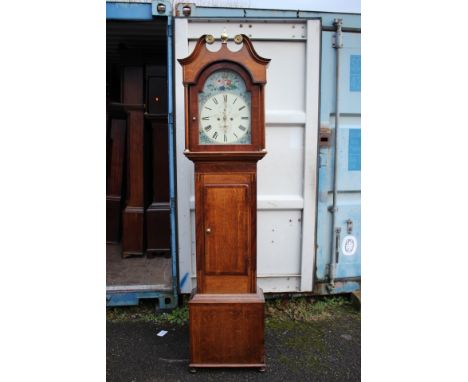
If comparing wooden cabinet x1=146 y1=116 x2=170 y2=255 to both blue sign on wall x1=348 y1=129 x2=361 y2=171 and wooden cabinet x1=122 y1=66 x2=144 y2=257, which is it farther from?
blue sign on wall x1=348 y1=129 x2=361 y2=171

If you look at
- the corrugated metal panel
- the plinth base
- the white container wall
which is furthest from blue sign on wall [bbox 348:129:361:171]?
the plinth base

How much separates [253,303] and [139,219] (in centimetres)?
188

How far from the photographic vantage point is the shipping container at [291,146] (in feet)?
8.44

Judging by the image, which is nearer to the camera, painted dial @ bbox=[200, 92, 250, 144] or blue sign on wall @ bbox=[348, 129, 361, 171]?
painted dial @ bbox=[200, 92, 250, 144]

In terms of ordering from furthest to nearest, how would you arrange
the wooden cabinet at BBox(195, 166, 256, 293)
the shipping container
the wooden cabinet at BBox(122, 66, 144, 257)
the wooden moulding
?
the wooden cabinet at BBox(122, 66, 144, 257)
the shipping container
the wooden cabinet at BBox(195, 166, 256, 293)
the wooden moulding

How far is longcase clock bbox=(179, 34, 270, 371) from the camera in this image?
6.66 ft

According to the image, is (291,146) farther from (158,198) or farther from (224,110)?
(158,198)

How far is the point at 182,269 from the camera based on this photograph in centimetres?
276

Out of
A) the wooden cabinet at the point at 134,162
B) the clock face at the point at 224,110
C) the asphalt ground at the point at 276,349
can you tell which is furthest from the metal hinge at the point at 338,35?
the asphalt ground at the point at 276,349

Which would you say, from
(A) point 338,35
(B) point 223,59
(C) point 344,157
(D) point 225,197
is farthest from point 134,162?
(A) point 338,35

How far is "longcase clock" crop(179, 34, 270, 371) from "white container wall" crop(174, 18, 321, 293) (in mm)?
596

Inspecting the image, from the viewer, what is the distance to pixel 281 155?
8.89 ft

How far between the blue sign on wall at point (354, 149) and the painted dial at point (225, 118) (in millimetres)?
1097

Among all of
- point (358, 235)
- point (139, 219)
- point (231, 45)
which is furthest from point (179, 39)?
point (358, 235)
